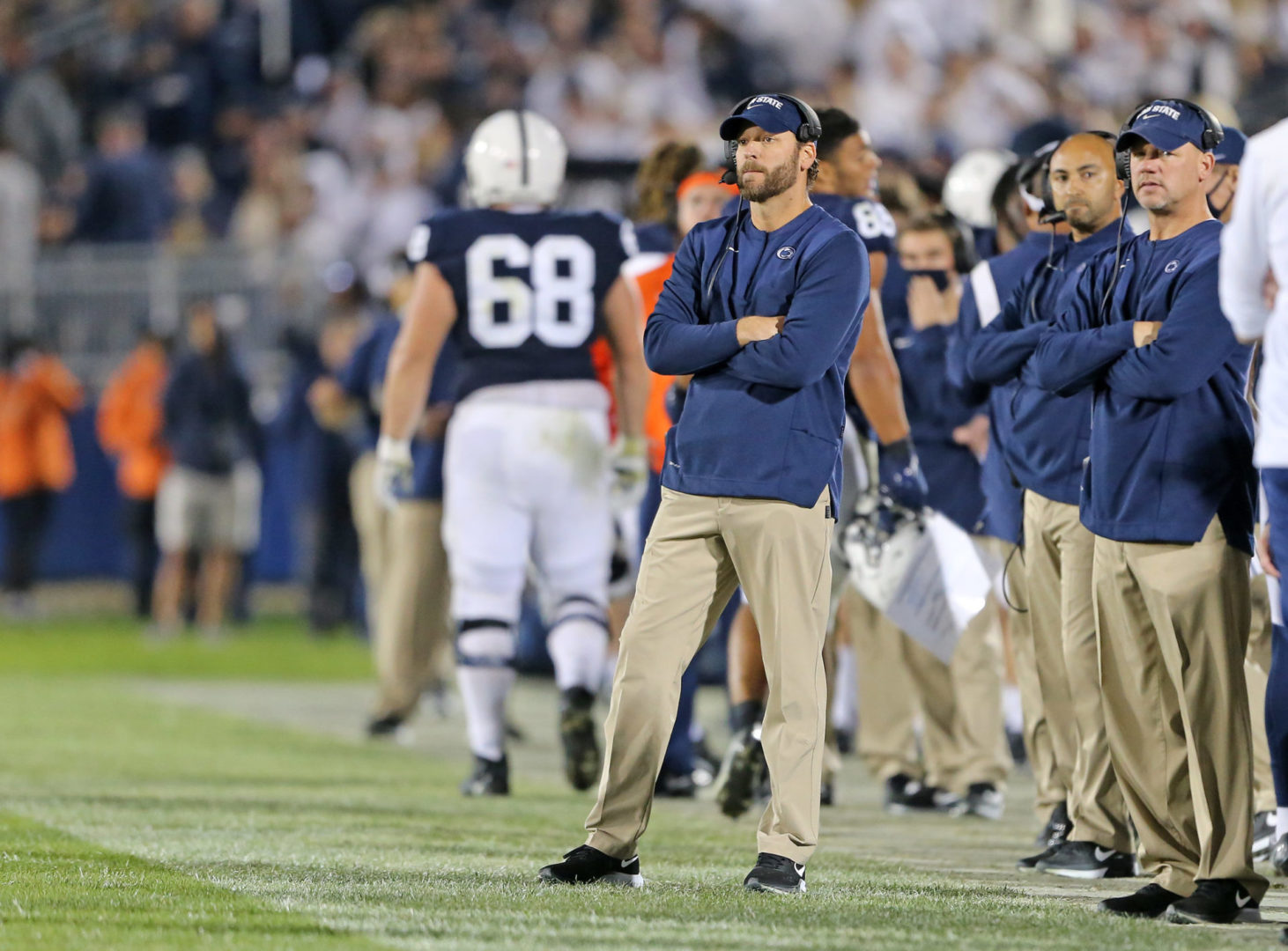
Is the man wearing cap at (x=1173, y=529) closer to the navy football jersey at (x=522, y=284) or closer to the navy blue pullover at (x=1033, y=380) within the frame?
the navy blue pullover at (x=1033, y=380)

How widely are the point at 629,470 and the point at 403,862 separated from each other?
2.48 m

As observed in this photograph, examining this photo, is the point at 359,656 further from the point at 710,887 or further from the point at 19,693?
the point at 710,887

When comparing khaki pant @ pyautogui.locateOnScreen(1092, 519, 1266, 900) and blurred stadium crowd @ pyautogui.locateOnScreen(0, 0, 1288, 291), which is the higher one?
blurred stadium crowd @ pyautogui.locateOnScreen(0, 0, 1288, 291)

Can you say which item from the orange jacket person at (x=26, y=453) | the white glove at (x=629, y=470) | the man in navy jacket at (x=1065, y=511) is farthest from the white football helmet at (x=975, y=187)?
the orange jacket person at (x=26, y=453)

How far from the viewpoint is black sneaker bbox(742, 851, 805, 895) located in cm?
564

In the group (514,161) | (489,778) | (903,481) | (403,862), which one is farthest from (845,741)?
(403,862)

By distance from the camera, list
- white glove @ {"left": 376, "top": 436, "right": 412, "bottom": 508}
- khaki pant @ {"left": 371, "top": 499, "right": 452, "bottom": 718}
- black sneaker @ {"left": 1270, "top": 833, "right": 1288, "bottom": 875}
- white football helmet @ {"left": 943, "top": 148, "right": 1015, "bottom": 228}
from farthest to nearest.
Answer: khaki pant @ {"left": 371, "top": 499, "right": 452, "bottom": 718} → white football helmet @ {"left": 943, "top": 148, "right": 1015, "bottom": 228} → white glove @ {"left": 376, "top": 436, "right": 412, "bottom": 508} → black sneaker @ {"left": 1270, "top": 833, "right": 1288, "bottom": 875}

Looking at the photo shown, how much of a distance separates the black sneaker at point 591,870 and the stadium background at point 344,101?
1260 cm

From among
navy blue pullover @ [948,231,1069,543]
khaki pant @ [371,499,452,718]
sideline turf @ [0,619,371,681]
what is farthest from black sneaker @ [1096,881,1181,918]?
sideline turf @ [0,619,371,681]

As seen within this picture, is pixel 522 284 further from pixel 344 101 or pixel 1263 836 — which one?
pixel 344 101

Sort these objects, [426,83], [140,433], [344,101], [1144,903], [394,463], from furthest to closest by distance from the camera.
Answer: [344,101], [426,83], [140,433], [394,463], [1144,903]

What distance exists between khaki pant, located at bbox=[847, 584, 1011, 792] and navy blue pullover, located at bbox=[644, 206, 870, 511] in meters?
2.55

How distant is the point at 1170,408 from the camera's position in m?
5.52

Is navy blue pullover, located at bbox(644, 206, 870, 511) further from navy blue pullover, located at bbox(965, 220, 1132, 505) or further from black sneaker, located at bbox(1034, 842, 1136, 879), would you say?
black sneaker, located at bbox(1034, 842, 1136, 879)
